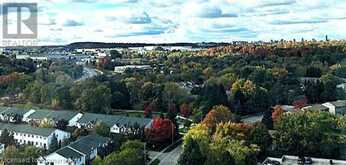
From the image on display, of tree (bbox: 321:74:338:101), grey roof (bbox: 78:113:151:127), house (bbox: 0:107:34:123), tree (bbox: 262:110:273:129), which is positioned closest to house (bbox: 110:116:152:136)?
grey roof (bbox: 78:113:151:127)

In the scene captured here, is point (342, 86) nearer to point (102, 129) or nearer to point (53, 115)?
point (102, 129)

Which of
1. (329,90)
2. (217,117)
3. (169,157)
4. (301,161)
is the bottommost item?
(169,157)

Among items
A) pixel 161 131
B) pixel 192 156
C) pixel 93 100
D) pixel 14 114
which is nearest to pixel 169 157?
pixel 161 131

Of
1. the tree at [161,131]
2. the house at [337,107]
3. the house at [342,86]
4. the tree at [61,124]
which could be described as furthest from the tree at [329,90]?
the tree at [61,124]

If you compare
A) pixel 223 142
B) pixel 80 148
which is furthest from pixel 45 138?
pixel 223 142

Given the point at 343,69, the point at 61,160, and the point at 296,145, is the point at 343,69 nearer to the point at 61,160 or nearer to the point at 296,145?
the point at 296,145

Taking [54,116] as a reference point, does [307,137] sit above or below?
above
